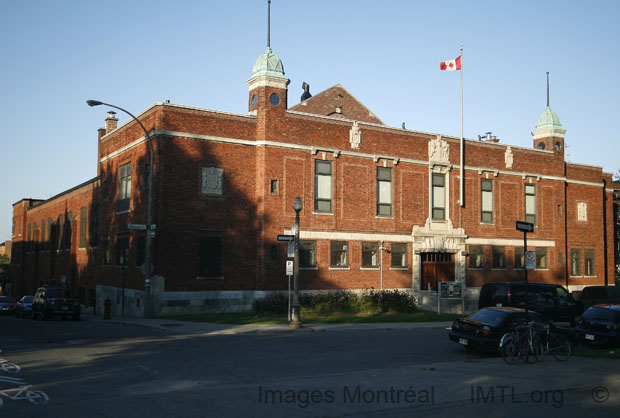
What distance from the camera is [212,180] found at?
3241 cm

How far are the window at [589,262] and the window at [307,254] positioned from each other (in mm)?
23415

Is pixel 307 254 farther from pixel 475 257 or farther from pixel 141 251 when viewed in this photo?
pixel 475 257

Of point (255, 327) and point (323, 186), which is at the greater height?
point (323, 186)

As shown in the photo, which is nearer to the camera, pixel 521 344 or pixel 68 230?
pixel 521 344

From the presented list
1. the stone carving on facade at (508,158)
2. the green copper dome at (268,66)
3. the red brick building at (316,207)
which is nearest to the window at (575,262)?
the red brick building at (316,207)

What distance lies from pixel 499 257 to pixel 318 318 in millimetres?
17944

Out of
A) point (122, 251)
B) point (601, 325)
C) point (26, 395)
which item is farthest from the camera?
point (122, 251)

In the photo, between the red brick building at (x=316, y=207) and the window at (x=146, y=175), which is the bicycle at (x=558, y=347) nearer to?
the red brick building at (x=316, y=207)

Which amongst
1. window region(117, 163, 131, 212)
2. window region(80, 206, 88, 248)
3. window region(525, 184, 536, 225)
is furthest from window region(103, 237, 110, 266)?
window region(525, 184, 536, 225)

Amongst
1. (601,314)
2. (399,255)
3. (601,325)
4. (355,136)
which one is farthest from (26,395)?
(399,255)

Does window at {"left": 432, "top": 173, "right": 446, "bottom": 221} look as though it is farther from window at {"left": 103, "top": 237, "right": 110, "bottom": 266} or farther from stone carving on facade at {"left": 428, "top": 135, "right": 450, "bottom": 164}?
window at {"left": 103, "top": 237, "right": 110, "bottom": 266}

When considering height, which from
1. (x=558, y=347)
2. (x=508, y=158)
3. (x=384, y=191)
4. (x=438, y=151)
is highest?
(x=508, y=158)

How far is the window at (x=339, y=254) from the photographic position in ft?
116

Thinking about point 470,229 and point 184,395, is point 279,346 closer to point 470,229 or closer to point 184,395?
point 184,395
